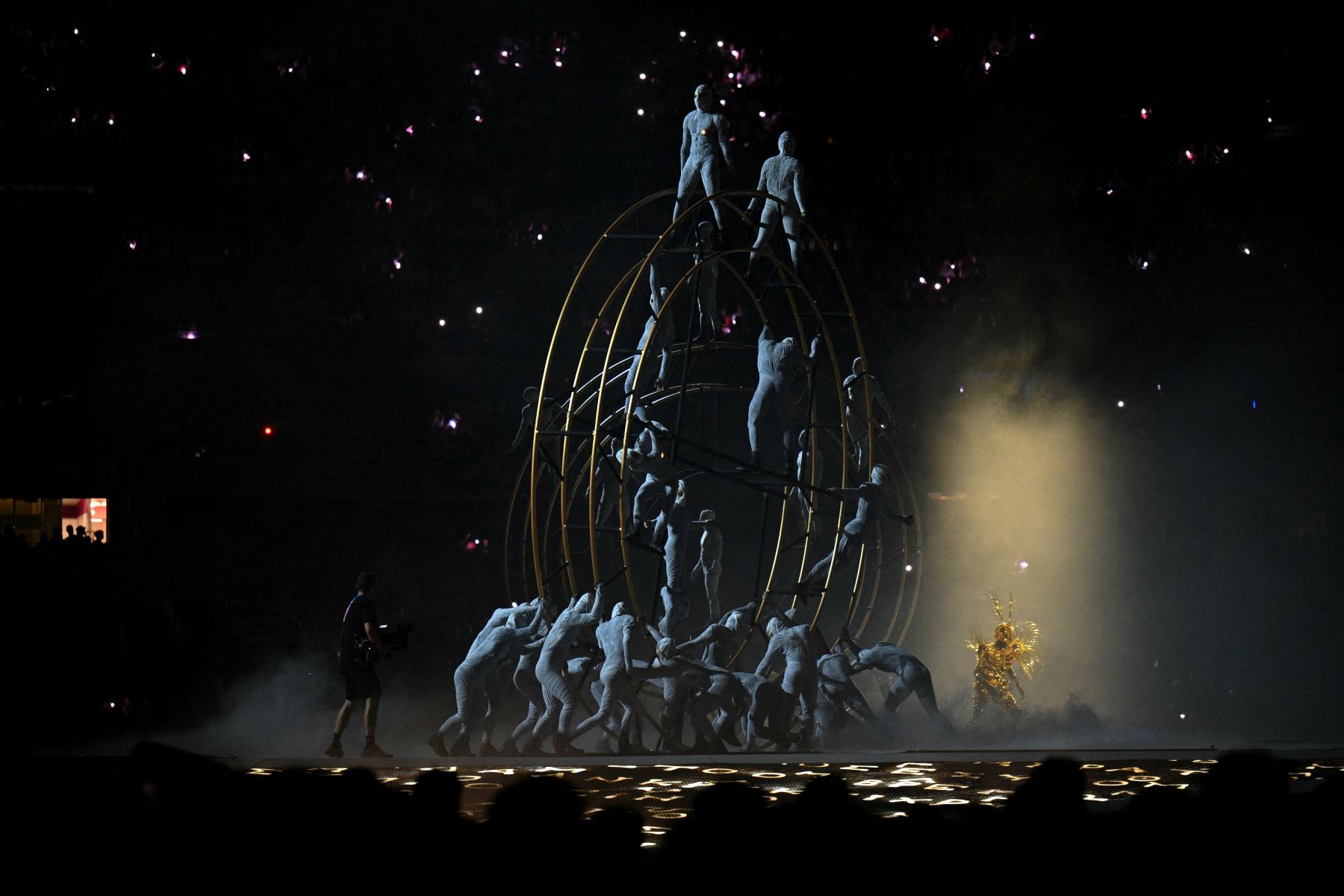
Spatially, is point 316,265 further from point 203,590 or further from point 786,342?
point 786,342

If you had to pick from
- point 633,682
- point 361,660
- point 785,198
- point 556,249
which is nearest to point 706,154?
point 785,198

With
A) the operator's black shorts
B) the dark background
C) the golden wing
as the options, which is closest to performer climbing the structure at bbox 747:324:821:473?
the operator's black shorts

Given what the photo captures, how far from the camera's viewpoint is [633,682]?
36.6 ft

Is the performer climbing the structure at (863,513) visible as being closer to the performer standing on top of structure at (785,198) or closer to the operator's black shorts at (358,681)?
the performer standing on top of structure at (785,198)

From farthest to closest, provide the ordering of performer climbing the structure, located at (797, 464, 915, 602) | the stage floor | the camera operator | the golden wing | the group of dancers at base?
the golden wing < performer climbing the structure, located at (797, 464, 915, 602) < the group of dancers at base < the camera operator < the stage floor

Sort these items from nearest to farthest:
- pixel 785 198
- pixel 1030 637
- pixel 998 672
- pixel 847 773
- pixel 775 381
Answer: pixel 847 773, pixel 775 381, pixel 785 198, pixel 998 672, pixel 1030 637

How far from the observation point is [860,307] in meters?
18.8

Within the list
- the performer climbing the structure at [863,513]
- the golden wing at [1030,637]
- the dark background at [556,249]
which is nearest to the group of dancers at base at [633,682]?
the performer climbing the structure at [863,513]

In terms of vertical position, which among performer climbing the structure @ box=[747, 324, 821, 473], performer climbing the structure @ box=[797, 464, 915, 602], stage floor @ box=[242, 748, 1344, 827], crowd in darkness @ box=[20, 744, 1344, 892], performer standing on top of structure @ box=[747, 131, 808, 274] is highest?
performer standing on top of structure @ box=[747, 131, 808, 274]

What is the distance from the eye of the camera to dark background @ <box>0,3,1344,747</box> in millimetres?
18016

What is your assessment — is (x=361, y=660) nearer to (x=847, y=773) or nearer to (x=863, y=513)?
(x=847, y=773)

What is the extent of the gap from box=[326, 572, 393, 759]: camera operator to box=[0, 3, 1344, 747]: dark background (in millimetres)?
7734

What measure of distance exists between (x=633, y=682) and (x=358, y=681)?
235 cm

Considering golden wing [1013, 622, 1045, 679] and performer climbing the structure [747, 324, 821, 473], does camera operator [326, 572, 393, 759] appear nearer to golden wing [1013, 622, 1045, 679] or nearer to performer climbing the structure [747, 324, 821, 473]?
performer climbing the structure [747, 324, 821, 473]
